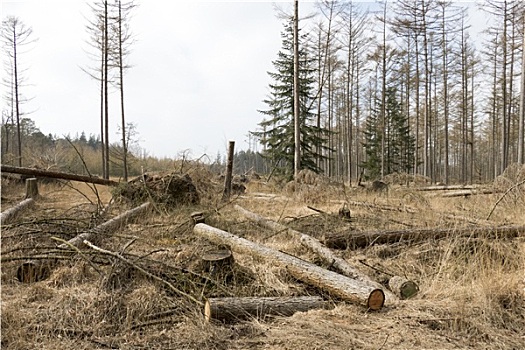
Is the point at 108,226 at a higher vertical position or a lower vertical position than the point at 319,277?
higher

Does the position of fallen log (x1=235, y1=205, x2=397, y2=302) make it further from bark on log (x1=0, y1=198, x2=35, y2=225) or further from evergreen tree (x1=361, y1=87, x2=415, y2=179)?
evergreen tree (x1=361, y1=87, x2=415, y2=179)

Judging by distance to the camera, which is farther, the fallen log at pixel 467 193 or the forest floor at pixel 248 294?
the fallen log at pixel 467 193

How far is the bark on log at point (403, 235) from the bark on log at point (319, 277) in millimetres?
1243

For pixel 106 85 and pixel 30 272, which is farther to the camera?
pixel 106 85

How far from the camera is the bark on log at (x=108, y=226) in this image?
179 inches

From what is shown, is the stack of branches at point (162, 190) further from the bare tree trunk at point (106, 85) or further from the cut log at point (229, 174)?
the bare tree trunk at point (106, 85)

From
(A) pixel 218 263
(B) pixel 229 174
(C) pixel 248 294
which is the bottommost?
(C) pixel 248 294

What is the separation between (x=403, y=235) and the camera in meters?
5.31

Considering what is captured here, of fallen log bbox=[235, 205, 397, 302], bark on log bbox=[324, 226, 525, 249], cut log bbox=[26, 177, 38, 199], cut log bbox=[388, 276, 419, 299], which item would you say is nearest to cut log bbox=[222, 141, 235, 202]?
fallen log bbox=[235, 205, 397, 302]

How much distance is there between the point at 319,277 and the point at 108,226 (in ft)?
12.8

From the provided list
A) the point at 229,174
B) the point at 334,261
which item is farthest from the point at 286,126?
the point at 334,261

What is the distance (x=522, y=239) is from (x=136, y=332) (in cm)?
562

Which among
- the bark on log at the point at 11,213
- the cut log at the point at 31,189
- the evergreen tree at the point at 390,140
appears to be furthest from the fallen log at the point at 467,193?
the evergreen tree at the point at 390,140

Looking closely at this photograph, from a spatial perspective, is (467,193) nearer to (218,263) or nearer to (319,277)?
(319,277)
